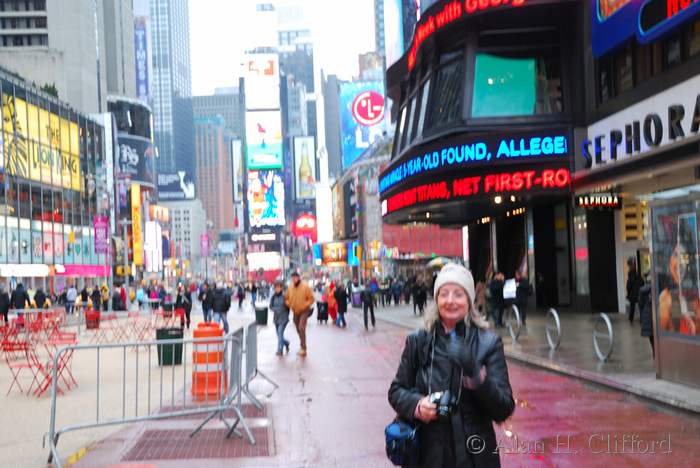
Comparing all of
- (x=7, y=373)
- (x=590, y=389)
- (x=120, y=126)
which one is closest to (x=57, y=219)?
(x=120, y=126)

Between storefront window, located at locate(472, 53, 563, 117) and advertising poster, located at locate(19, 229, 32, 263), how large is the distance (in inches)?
1713

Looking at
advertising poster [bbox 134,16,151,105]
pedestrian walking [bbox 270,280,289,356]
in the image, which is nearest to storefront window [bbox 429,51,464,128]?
pedestrian walking [bbox 270,280,289,356]

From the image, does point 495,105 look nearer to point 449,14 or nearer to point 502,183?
point 502,183

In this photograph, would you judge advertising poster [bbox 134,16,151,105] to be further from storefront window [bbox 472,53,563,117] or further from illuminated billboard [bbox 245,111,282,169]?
storefront window [bbox 472,53,563,117]

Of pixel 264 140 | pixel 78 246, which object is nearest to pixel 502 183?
pixel 78 246

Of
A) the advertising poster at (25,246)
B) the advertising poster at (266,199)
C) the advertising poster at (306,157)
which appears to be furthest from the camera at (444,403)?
the advertising poster at (306,157)

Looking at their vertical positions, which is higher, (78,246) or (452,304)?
(78,246)

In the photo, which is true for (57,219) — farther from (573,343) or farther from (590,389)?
(590,389)

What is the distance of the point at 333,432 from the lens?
27.3 feet

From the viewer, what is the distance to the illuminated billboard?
143875mm

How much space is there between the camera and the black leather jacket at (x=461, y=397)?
3.47 m

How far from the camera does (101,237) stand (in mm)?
40000

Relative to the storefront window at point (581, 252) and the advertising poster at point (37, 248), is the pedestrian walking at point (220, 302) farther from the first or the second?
the advertising poster at point (37, 248)

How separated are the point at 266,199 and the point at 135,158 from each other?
49.6 meters
